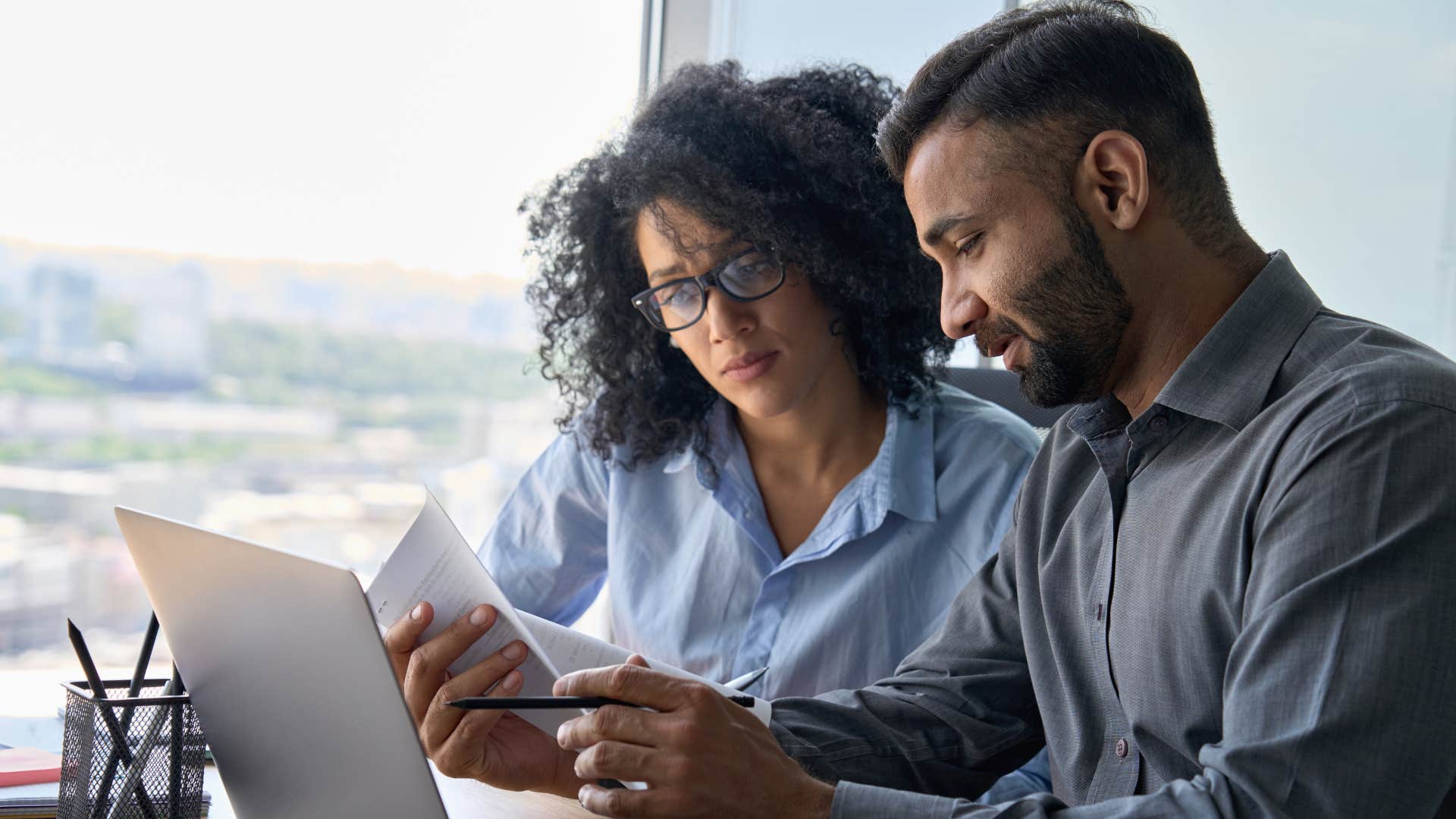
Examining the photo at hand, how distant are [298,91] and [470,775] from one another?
139 centimetres

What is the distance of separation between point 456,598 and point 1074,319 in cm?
63

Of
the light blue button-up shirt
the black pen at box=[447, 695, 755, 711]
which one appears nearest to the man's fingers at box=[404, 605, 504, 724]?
the black pen at box=[447, 695, 755, 711]

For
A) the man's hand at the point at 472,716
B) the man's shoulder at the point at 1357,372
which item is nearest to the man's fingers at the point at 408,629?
the man's hand at the point at 472,716

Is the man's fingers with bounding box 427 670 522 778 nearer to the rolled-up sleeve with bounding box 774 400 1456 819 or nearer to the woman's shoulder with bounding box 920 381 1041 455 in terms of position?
the rolled-up sleeve with bounding box 774 400 1456 819

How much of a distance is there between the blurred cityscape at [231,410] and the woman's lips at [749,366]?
0.68 metres

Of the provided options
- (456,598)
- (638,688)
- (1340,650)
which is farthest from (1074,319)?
(456,598)

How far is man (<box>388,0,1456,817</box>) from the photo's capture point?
0.81 meters

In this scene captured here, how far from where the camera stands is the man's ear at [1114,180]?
1.06 m

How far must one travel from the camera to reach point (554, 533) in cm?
182

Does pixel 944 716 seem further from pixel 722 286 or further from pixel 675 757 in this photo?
pixel 722 286

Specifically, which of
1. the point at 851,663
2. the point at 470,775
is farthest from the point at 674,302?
the point at 470,775

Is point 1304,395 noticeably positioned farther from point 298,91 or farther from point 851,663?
point 298,91

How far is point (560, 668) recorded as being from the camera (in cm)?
118

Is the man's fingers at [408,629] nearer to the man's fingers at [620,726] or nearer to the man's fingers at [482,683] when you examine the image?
the man's fingers at [482,683]
